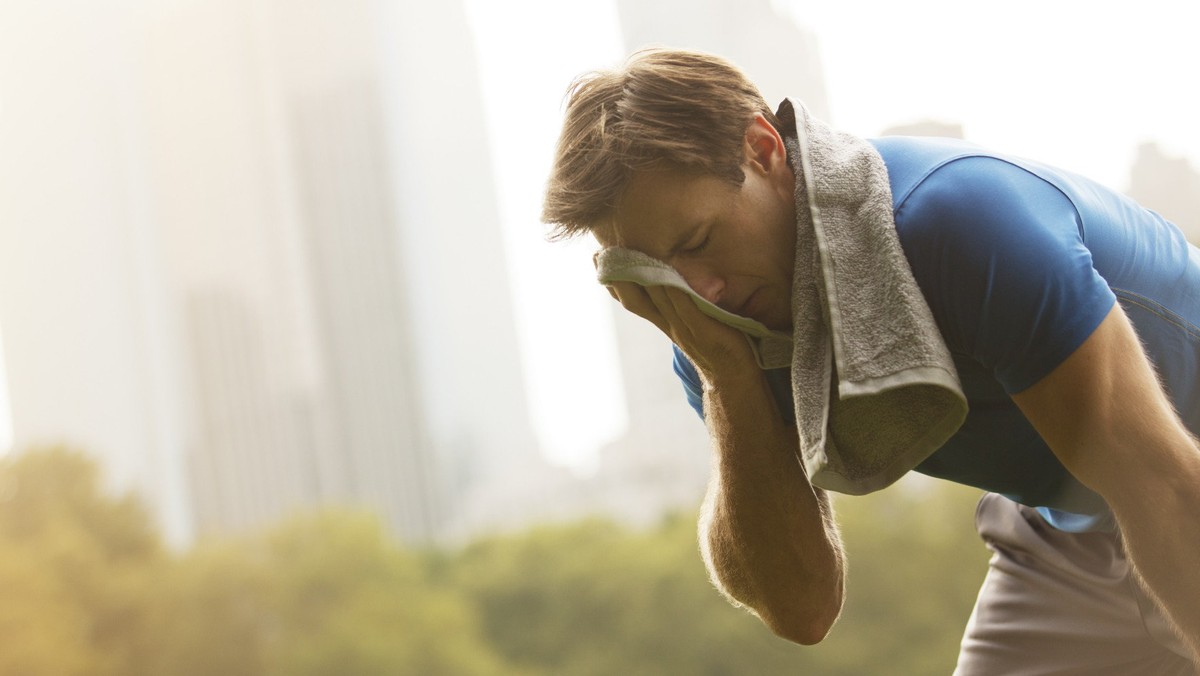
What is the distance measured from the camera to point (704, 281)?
2.99 ft

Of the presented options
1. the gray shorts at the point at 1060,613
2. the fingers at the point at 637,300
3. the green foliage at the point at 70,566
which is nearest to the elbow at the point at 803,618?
the gray shorts at the point at 1060,613

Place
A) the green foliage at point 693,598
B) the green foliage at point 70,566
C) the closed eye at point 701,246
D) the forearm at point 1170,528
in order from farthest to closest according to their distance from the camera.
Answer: the green foliage at point 70,566, the green foliage at point 693,598, the closed eye at point 701,246, the forearm at point 1170,528

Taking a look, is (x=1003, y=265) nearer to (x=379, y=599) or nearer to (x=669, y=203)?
(x=669, y=203)

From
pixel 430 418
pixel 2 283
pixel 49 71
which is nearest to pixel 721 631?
pixel 430 418

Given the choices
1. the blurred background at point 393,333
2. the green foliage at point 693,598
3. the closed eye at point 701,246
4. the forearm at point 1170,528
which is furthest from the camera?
the green foliage at point 693,598

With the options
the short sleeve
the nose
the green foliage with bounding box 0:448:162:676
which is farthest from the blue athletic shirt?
the green foliage with bounding box 0:448:162:676

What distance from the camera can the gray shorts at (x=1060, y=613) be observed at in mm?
1034

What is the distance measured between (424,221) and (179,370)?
163 cm

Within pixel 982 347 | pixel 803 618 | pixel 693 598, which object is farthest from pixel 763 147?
pixel 693 598

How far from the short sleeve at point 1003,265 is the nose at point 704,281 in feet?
0.57

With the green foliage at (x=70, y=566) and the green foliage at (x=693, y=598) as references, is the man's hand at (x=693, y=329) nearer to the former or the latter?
the green foliage at (x=693, y=598)

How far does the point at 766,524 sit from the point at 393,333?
5.68 metres

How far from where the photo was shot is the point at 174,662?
454 cm

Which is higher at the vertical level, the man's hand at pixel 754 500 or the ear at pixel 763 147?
the ear at pixel 763 147
